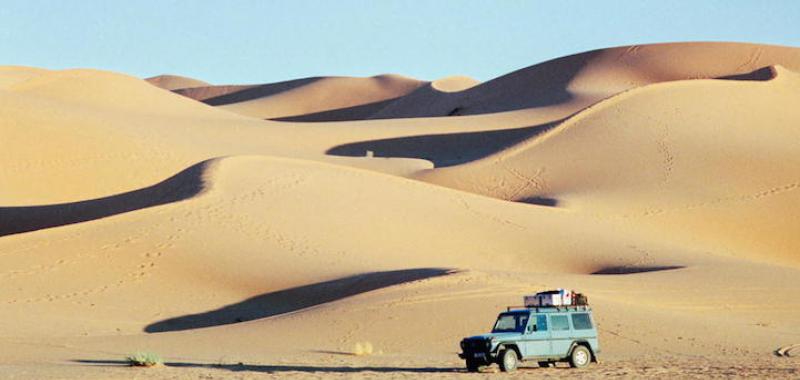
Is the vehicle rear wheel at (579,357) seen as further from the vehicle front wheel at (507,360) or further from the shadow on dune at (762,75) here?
the shadow on dune at (762,75)

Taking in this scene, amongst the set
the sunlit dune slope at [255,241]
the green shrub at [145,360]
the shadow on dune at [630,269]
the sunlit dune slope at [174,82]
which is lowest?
the green shrub at [145,360]

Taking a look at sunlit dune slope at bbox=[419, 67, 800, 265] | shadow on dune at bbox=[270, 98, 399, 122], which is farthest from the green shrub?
shadow on dune at bbox=[270, 98, 399, 122]

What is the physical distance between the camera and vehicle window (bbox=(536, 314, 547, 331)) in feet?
64.7

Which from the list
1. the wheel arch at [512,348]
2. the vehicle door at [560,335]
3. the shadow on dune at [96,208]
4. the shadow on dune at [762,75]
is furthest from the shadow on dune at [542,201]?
the wheel arch at [512,348]

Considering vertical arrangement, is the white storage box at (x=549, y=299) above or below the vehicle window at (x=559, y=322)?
above

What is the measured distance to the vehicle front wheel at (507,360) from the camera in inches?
762

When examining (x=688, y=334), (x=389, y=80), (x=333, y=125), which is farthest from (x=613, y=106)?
(x=389, y=80)

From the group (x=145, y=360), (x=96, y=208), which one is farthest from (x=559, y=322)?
(x=96, y=208)

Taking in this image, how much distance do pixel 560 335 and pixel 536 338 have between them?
426mm

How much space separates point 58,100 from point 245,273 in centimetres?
3303

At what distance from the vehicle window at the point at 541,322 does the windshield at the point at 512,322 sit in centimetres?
17

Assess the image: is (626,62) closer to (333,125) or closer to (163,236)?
(333,125)

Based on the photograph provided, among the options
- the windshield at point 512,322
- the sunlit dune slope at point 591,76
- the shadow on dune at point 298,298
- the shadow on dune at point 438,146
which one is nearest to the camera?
the windshield at point 512,322

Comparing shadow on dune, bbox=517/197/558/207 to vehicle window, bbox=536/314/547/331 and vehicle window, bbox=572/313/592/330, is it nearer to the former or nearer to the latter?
vehicle window, bbox=572/313/592/330
